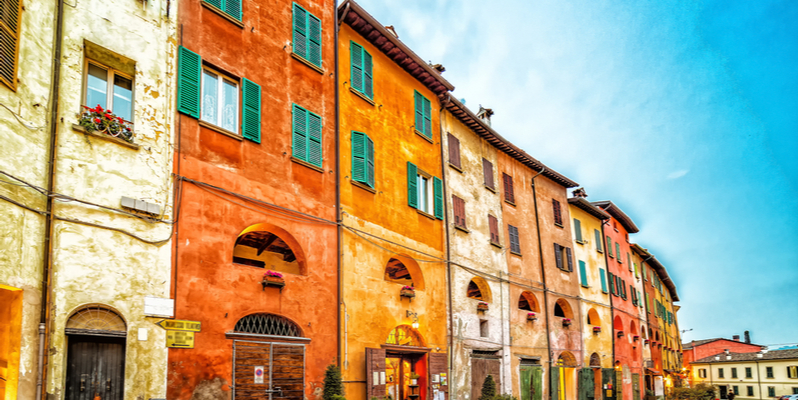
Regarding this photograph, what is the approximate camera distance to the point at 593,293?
29875mm

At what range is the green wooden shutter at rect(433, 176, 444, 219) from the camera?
18969 mm

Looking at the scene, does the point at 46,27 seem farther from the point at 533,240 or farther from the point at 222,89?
the point at 533,240

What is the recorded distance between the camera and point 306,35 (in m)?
14.9

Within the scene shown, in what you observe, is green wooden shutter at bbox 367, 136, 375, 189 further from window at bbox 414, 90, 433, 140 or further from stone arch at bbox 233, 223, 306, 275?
window at bbox 414, 90, 433, 140

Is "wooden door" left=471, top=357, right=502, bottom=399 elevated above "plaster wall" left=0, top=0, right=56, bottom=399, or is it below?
below

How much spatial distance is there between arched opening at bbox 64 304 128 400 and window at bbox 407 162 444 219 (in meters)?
10.1

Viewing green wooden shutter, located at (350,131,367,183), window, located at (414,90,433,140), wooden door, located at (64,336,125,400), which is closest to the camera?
wooden door, located at (64,336,125,400)

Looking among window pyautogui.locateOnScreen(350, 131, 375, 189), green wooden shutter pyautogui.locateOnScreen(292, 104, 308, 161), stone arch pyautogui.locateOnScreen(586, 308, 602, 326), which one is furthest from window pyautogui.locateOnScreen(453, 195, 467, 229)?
stone arch pyautogui.locateOnScreen(586, 308, 602, 326)

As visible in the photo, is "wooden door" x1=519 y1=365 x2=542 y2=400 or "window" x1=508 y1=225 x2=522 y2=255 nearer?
"wooden door" x1=519 y1=365 x2=542 y2=400

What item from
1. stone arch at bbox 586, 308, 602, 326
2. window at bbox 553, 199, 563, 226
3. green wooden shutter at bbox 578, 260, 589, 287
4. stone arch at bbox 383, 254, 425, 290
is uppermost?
window at bbox 553, 199, 563, 226

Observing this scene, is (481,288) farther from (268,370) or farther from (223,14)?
(223,14)

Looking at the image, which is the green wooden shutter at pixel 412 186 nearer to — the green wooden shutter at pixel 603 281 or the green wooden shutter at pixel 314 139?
the green wooden shutter at pixel 314 139

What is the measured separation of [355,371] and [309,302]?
7.53ft

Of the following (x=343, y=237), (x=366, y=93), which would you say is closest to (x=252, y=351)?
(x=343, y=237)
